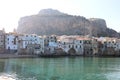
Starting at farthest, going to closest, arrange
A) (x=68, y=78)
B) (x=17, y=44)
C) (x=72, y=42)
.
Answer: (x=72, y=42)
(x=17, y=44)
(x=68, y=78)

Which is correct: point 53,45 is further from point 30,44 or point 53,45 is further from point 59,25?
point 59,25

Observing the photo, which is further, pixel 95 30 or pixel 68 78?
pixel 95 30

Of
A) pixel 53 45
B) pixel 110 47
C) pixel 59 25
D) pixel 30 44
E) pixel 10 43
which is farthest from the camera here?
pixel 59 25

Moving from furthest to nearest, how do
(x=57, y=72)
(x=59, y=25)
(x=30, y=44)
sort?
(x=59, y=25)
(x=30, y=44)
(x=57, y=72)

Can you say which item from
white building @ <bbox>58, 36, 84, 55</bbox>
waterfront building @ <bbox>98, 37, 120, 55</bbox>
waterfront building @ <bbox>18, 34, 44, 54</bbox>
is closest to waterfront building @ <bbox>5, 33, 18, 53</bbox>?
waterfront building @ <bbox>18, 34, 44, 54</bbox>

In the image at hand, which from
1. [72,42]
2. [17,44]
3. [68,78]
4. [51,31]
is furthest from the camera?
[51,31]

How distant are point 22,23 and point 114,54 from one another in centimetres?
7062

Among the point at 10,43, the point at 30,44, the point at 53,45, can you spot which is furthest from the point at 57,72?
the point at 53,45

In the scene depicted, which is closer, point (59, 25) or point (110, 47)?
point (110, 47)

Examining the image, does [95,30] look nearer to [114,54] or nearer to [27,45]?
[114,54]

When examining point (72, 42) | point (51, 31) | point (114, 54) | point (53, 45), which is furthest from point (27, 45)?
point (51, 31)

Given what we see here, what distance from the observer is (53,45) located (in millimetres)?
118312

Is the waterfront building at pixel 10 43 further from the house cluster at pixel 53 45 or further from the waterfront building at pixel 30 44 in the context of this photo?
the waterfront building at pixel 30 44

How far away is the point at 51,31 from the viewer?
17000cm
